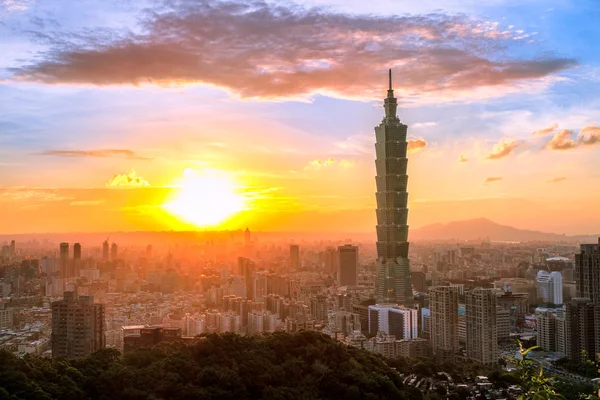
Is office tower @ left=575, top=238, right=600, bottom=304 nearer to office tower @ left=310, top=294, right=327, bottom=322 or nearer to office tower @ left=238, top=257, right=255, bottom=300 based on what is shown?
office tower @ left=310, top=294, right=327, bottom=322

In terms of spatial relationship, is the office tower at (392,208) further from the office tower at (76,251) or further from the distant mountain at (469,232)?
the distant mountain at (469,232)

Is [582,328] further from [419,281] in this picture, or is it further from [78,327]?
[419,281]

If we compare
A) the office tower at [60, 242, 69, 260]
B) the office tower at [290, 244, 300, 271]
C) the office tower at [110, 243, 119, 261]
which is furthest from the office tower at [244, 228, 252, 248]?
the office tower at [60, 242, 69, 260]

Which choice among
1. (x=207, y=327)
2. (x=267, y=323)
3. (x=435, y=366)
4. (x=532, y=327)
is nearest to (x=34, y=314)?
(x=207, y=327)

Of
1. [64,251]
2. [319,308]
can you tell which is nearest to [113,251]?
[64,251]

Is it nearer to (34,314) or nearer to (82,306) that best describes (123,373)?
(82,306)
